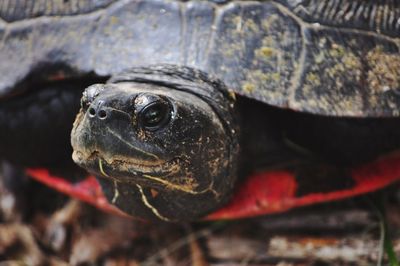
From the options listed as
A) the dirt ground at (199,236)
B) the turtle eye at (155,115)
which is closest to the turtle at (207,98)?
Answer: the turtle eye at (155,115)

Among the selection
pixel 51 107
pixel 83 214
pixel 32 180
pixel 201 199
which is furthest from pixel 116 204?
pixel 32 180

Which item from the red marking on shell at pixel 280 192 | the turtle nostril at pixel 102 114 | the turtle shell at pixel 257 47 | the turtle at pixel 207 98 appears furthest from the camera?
the red marking on shell at pixel 280 192

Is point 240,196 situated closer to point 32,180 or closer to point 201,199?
point 201,199

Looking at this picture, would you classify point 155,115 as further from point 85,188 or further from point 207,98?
point 85,188

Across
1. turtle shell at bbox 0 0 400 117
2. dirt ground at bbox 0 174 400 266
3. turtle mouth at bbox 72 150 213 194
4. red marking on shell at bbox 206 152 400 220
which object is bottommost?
dirt ground at bbox 0 174 400 266

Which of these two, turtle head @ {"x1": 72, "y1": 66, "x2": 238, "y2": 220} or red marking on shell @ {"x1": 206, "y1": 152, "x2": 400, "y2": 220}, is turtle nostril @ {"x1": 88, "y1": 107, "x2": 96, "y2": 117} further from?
red marking on shell @ {"x1": 206, "y1": 152, "x2": 400, "y2": 220}

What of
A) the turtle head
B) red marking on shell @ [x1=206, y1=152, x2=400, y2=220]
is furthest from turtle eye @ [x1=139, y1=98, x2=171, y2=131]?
red marking on shell @ [x1=206, y1=152, x2=400, y2=220]

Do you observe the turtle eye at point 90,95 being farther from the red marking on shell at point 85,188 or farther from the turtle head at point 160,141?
the red marking on shell at point 85,188
